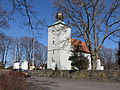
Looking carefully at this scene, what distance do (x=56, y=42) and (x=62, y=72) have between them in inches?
884

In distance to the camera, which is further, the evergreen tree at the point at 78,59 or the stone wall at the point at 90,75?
the evergreen tree at the point at 78,59

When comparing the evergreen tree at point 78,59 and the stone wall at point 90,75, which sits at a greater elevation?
the evergreen tree at point 78,59

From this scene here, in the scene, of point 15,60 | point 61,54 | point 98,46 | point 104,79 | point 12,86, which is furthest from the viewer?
point 15,60

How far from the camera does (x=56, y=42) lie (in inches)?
1949

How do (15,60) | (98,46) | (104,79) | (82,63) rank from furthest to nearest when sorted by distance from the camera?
(15,60), (82,63), (98,46), (104,79)

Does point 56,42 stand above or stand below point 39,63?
above

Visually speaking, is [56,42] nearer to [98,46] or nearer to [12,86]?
[98,46]

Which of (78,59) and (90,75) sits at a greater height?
(78,59)

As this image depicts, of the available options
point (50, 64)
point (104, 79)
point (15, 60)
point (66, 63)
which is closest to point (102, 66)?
point (66, 63)

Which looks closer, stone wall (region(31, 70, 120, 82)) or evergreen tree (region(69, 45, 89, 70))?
stone wall (region(31, 70, 120, 82))

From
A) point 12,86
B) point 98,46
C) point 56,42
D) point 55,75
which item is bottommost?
point 55,75

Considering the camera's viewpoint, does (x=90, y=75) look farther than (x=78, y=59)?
No

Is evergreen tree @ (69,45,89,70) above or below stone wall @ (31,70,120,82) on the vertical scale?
above

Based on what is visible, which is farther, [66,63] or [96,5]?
[66,63]
